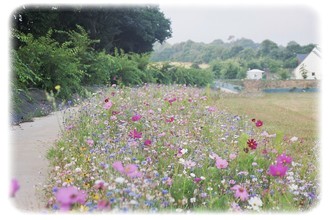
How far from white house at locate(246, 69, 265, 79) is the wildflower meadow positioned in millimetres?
41477

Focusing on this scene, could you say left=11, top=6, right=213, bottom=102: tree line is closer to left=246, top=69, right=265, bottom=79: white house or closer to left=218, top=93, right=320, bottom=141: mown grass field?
left=218, top=93, right=320, bottom=141: mown grass field

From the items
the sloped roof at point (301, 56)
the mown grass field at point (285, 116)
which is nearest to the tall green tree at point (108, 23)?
the mown grass field at point (285, 116)

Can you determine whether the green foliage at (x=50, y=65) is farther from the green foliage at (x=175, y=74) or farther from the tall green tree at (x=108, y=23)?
the green foliage at (x=175, y=74)

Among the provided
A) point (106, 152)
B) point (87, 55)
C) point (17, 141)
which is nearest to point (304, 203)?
point (106, 152)

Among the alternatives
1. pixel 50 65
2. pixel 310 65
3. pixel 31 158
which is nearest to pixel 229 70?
pixel 310 65

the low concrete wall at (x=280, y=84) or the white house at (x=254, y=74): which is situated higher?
the white house at (x=254, y=74)

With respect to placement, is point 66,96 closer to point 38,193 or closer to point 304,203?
point 38,193

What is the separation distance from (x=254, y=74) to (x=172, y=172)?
150 feet

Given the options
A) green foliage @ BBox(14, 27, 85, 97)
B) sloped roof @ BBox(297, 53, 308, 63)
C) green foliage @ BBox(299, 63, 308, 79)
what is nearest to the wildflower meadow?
green foliage @ BBox(14, 27, 85, 97)

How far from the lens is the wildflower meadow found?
112 inches

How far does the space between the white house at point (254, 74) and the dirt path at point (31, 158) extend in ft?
134

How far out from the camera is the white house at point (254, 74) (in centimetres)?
4681

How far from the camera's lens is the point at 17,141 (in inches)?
225
